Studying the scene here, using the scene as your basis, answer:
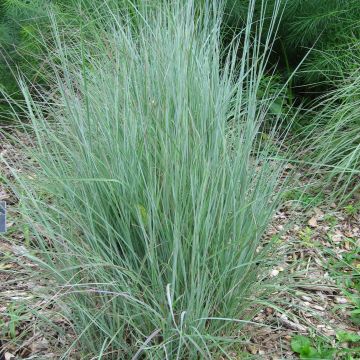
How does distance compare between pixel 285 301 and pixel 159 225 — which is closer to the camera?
pixel 159 225

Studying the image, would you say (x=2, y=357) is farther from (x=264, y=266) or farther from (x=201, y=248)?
(x=264, y=266)

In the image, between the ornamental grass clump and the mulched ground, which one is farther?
the mulched ground

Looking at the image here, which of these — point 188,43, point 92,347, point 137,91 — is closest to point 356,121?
point 188,43

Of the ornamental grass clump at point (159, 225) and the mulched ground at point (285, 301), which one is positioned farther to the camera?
the mulched ground at point (285, 301)

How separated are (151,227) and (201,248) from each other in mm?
183

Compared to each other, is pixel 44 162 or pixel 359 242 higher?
pixel 44 162

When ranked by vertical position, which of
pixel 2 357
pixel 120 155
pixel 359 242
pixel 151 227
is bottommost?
pixel 359 242

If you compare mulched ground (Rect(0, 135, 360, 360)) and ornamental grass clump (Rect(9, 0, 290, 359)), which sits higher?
ornamental grass clump (Rect(9, 0, 290, 359))

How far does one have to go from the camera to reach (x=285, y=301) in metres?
2.05

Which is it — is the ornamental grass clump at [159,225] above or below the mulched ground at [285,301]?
above

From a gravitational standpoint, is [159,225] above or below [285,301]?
above

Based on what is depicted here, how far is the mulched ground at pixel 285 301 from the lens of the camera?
2.06 metres

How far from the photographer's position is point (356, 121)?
→ 3.40 m

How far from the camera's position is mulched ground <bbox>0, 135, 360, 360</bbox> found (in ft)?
6.75
